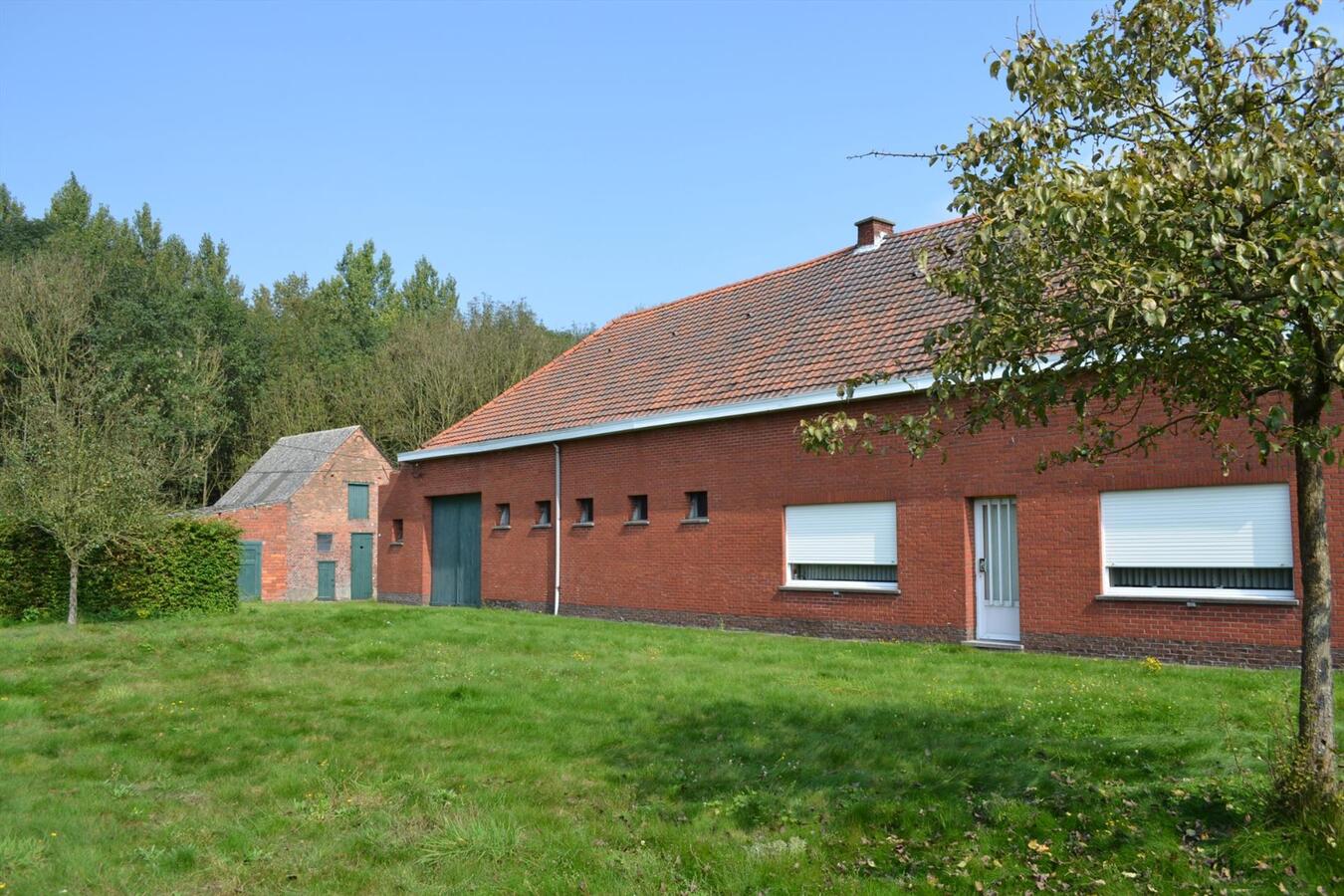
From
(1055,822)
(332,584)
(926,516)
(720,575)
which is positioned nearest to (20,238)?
(332,584)

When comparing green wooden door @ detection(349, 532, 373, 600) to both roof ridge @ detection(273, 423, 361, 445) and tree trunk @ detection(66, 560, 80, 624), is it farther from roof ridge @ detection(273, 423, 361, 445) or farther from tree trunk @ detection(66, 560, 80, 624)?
tree trunk @ detection(66, 560, 80, 624)

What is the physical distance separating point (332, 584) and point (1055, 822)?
31.8 m

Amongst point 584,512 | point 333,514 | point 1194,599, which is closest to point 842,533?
point 1194,599

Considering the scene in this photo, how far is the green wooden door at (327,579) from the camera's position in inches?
1350

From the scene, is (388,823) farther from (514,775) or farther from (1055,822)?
(1055,822)

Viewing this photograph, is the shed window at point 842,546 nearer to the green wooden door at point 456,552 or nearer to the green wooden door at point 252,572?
the green wooden door at point 456,552

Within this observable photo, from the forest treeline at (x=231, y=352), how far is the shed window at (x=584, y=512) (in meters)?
18.1

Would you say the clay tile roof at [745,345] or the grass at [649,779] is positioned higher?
the clay tile roof at [745,345]

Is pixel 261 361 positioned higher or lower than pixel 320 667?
higher

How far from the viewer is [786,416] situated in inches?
660

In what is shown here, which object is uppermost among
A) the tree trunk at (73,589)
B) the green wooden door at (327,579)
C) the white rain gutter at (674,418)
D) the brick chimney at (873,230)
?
the brick chimney at (873,230)

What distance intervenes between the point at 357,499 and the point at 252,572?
169 inches

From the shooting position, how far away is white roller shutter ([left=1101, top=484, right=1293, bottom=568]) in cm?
1162

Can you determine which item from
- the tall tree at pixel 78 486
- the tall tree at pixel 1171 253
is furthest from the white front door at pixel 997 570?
the tall tree at pixel 78 486
